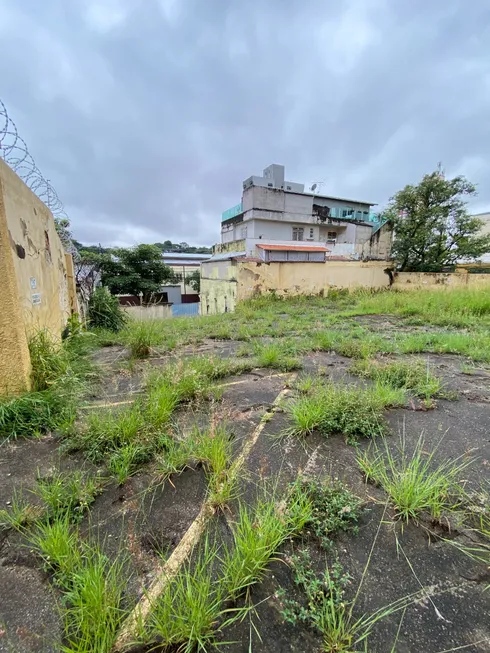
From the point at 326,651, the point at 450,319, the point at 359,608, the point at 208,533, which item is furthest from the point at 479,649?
the point at 450,319

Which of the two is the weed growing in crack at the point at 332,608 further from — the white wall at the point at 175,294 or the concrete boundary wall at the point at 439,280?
the white wall at the point at 175,294

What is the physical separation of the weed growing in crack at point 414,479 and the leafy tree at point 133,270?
52.6 feet

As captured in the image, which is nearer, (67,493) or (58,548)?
(58,548)

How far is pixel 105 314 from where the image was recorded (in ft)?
17.9

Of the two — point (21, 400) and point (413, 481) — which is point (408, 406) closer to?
point (413, 481)

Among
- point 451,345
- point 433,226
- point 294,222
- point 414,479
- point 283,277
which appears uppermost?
point 294,222

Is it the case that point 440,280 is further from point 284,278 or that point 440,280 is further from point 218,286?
point 218,286

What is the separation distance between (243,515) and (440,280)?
1249 centimetres

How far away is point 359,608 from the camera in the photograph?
874 mm

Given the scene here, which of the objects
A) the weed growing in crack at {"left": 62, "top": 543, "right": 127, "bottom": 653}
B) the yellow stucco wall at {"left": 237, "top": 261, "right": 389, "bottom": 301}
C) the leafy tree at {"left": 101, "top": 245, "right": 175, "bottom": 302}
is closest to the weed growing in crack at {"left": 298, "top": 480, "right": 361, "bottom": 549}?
the weed growing in crack at {"left": 62, "top": 543, "right": 127, "bottom": 653}

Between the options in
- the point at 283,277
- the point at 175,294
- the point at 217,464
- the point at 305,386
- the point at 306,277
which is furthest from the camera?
the point at 175,294

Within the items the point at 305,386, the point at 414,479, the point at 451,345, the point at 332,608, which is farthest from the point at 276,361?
the point at 451,345

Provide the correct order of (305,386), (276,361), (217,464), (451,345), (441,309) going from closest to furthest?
(217,464), (305,386), (276,361), (451,345), (441,309)

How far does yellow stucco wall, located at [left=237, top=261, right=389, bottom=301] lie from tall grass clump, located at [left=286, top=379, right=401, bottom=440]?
25.8 ft
